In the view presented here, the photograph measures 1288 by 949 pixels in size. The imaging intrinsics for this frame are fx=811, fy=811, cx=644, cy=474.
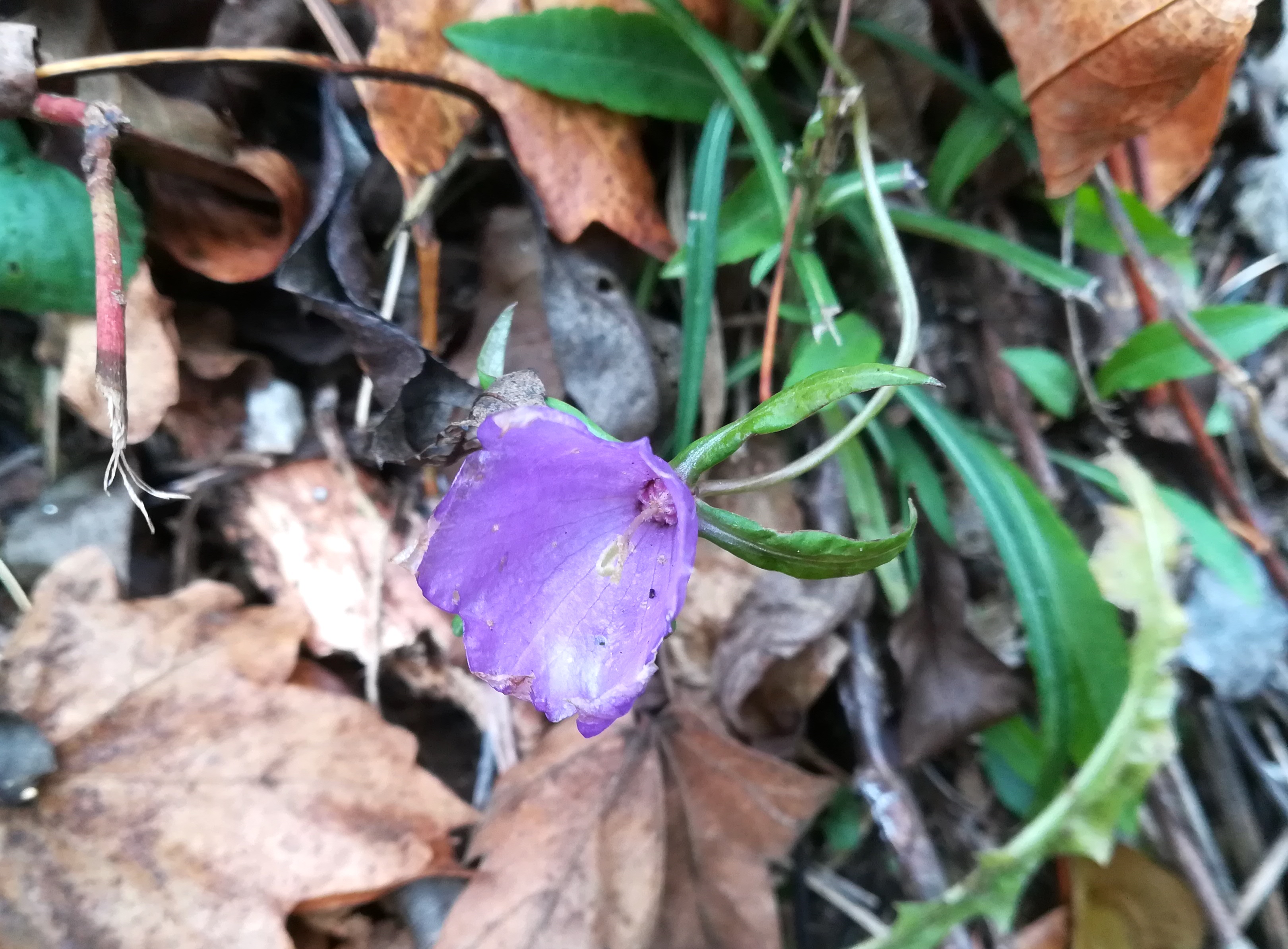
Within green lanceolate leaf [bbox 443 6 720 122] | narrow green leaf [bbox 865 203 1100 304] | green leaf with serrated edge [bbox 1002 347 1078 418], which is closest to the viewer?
green lanceolate leaf [bbox 443 6 720 122]

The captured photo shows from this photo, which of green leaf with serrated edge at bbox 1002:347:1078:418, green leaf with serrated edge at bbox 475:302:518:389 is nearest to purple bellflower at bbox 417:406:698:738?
green leaf with serrated edge at bbox 475:302:518:389

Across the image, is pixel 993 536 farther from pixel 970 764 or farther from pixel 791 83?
pixel 791 83

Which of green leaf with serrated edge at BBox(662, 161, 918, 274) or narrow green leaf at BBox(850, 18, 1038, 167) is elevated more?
narrow green leaf at BBox(850, 18, 1038, 167)

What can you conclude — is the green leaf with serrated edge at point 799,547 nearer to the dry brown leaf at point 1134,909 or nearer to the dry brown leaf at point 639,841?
the dry brown leaf at point 639,841

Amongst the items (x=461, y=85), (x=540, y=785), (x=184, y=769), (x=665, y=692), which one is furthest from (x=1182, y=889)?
(x=461, y=85)

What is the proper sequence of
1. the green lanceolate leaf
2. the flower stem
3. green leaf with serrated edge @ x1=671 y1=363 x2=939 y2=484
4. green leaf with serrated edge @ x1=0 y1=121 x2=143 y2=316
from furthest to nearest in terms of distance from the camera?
the green lanceolate leaf → green leaf with serrated edge @ x1=0 y1=121 x2=143 y2=316 → the flower stem → green leaf with serrated edge @ x1=671 y1=363 x2=939 y2=484

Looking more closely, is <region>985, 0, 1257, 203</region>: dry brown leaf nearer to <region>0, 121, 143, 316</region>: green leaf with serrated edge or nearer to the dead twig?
the dead twig

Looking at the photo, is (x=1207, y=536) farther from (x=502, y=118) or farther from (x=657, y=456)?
(x=502, y=118)

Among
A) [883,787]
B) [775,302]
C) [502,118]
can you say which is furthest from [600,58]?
[883,787]
